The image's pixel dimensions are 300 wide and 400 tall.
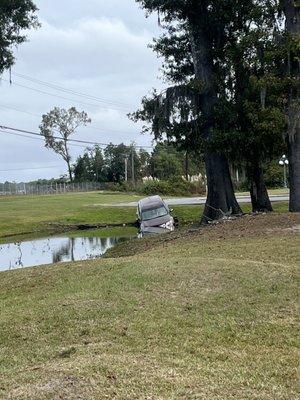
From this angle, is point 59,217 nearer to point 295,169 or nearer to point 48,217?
point 48,217

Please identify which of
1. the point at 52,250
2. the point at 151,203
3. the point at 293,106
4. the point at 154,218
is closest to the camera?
the point at 293,106

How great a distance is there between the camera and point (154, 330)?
615cm

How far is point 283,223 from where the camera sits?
49.5 ft

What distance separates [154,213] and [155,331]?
17.6 m

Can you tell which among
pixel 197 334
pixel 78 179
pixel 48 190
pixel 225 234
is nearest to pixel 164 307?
pixel 197 334

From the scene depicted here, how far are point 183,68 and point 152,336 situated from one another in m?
18.2

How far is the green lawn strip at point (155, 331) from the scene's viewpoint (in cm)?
443

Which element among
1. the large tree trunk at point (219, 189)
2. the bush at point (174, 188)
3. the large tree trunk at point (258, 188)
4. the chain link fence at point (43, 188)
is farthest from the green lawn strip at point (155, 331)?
the chain link fence at point (43, 188)

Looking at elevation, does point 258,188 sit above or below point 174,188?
above

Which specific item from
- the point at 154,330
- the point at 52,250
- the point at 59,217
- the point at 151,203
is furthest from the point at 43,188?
the point at 154,330

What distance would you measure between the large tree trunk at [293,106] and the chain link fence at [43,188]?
67.2 meters

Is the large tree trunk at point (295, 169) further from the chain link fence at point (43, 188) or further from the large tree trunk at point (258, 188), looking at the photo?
the chain link fence at point (43, 188)

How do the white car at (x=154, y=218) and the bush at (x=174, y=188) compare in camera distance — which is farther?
the bush at (x=174, y=188)

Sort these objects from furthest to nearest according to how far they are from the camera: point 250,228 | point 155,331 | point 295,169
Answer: point 295,169
point 250,228
point 155,331
